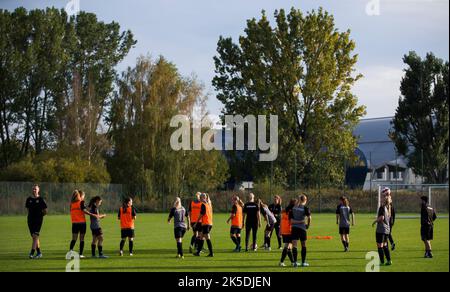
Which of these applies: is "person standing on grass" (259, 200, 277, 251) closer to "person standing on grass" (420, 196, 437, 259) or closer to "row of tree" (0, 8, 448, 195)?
"person standing on grass" (420, 196, 437, 259)

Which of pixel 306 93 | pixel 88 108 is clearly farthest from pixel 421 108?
pixel 88 108

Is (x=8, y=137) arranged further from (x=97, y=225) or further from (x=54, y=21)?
(x=97, y=225)

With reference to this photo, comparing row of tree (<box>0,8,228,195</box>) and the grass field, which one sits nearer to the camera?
the grass field

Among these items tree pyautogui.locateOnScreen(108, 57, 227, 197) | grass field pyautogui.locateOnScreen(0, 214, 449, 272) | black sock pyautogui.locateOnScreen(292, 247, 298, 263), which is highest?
tree pyautogui.locateOnScreen(108, 57, 227, 197)

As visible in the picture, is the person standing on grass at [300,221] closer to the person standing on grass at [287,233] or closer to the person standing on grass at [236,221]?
the person standing on grass at [287,233]

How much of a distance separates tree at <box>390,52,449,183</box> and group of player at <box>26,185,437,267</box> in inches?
1614

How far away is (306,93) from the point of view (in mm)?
61000

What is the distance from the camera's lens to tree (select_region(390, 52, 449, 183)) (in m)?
62.5

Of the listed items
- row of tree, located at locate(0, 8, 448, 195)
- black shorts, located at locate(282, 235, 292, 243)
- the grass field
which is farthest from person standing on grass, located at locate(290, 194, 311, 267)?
row of tree, located at locate(0, 8, 448, 195)

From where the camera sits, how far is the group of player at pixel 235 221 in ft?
60.5

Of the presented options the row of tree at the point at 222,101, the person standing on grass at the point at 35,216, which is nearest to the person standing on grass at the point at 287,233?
the person standing on grass at the point at 35,216

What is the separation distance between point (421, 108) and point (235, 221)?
4479cm

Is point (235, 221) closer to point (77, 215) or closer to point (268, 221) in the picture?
point (268, 221)

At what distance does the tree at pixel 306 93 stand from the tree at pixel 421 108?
5347mm
